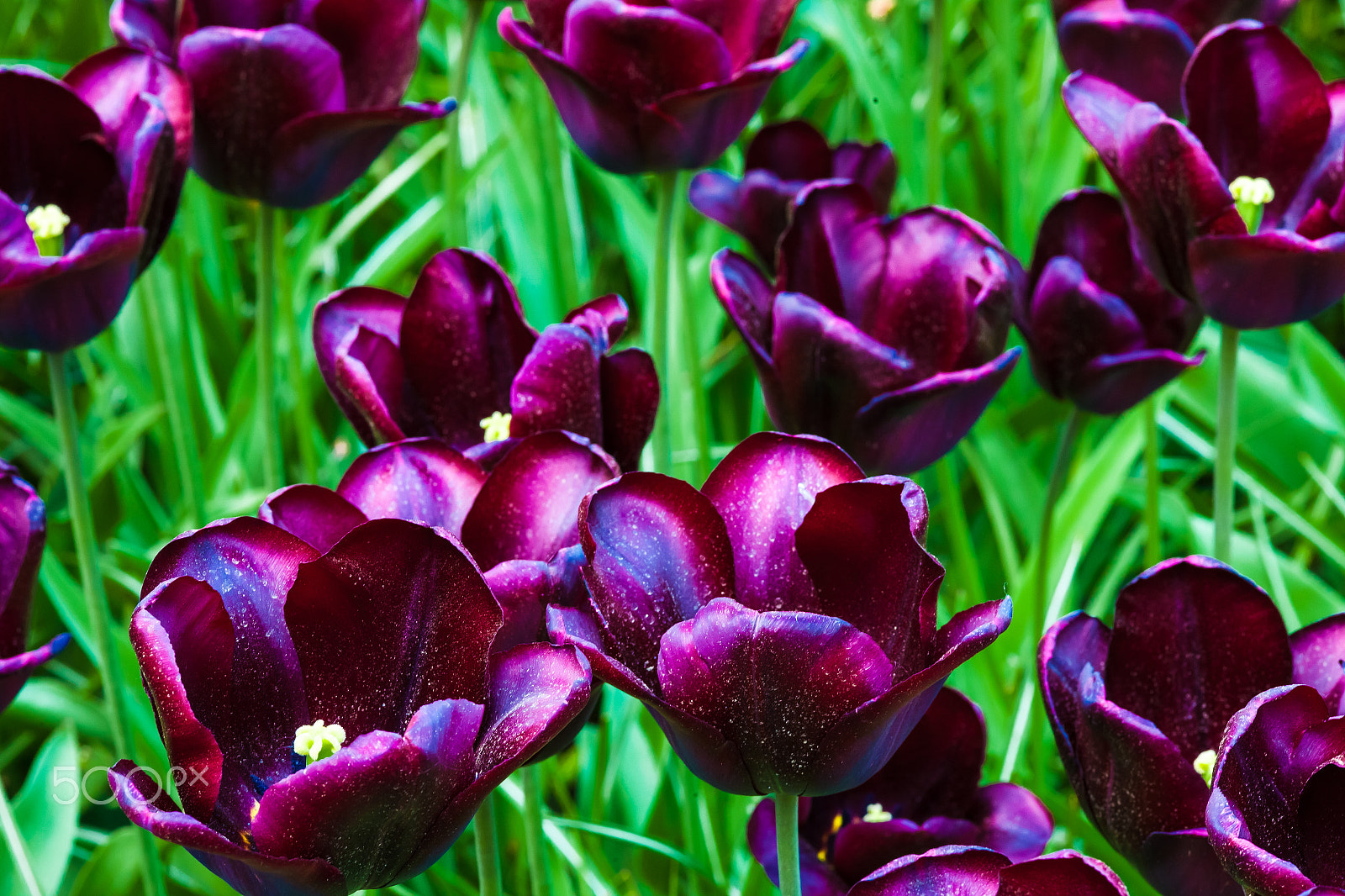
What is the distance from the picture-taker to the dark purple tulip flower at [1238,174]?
2.84 feet

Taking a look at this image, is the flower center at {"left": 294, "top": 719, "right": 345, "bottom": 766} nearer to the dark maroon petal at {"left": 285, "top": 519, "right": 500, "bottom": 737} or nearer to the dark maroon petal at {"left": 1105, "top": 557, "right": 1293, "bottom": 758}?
the dark maroon petal at {"left": 285, "top": 519, "right": 500, "bottom": 737}

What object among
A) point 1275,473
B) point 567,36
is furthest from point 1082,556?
point 567,36

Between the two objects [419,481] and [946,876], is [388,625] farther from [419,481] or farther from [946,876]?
[946,876]

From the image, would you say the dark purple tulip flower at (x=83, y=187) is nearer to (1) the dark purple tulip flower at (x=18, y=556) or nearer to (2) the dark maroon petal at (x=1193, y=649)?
(1) the dark purple tulip flower at (x=18, y=556)

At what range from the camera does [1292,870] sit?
0.52 m

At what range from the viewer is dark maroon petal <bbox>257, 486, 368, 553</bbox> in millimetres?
649

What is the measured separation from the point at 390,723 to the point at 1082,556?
110 cm

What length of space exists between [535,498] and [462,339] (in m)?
0.21

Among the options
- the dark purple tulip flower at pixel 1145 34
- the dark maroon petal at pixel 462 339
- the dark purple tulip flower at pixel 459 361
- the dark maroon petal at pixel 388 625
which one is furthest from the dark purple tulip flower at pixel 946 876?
the dark purple tulip flower at pixel 1145 34

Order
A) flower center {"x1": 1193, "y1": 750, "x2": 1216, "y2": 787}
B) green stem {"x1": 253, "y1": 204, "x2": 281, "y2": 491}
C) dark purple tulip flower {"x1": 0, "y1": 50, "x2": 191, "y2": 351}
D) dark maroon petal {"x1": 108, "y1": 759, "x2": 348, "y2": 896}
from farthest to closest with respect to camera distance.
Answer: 1. green stem {"x1": 253, "y1": 204, "x2": 281, "y2": 491}
2. dark purple tulip flower {"x1": 0, "y1": 50, "x2": 191, "y2": 351}
3. flower center {"x1": 1193, "y1": 750, "x2": 1216, "y2": 787}
4. dark maroon petal {"x1": 108, "y1": 759, "x2": 348, "y2": 896}

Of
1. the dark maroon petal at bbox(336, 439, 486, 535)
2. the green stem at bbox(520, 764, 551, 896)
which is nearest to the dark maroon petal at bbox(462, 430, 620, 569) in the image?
the dark maroon petal at bbox(336, 439, 486, 535)

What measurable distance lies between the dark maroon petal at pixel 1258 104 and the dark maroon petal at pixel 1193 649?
0.40m

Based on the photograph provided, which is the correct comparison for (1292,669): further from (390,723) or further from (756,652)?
(390,723)

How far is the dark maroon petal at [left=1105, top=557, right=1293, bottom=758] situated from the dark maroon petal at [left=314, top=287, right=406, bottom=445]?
374 mm
